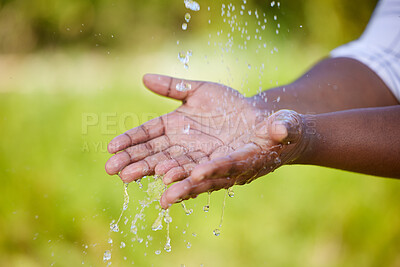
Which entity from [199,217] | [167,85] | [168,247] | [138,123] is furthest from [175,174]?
[138,123]

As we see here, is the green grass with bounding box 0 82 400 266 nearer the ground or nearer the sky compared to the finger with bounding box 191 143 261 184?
nearer the ground

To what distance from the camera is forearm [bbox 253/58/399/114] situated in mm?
1616

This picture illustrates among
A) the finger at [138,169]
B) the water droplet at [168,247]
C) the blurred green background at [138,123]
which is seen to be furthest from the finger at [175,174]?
the blurred green background at [138,123]

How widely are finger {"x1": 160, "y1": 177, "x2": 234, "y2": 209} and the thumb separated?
0.61 feet

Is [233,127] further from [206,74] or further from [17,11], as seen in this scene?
[17,11]

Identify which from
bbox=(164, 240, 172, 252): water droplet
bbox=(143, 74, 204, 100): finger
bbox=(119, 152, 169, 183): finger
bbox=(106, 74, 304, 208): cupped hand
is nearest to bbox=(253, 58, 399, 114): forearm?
bbox=(106, 74, 304, 208): cupped hand

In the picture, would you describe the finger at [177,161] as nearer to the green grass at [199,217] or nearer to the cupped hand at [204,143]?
the cupped hand at [204,143]

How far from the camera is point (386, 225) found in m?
2.73

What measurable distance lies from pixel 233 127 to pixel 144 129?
0.32m

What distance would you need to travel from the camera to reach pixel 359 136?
130 cm

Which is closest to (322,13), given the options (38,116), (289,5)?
(289,5)

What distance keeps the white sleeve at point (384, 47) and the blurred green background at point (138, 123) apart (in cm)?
136

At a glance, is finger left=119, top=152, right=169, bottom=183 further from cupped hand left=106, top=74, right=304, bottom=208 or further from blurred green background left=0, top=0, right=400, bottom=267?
blurred green background left=0, top=0, right=400, bottom=267

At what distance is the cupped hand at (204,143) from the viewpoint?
107 cm
